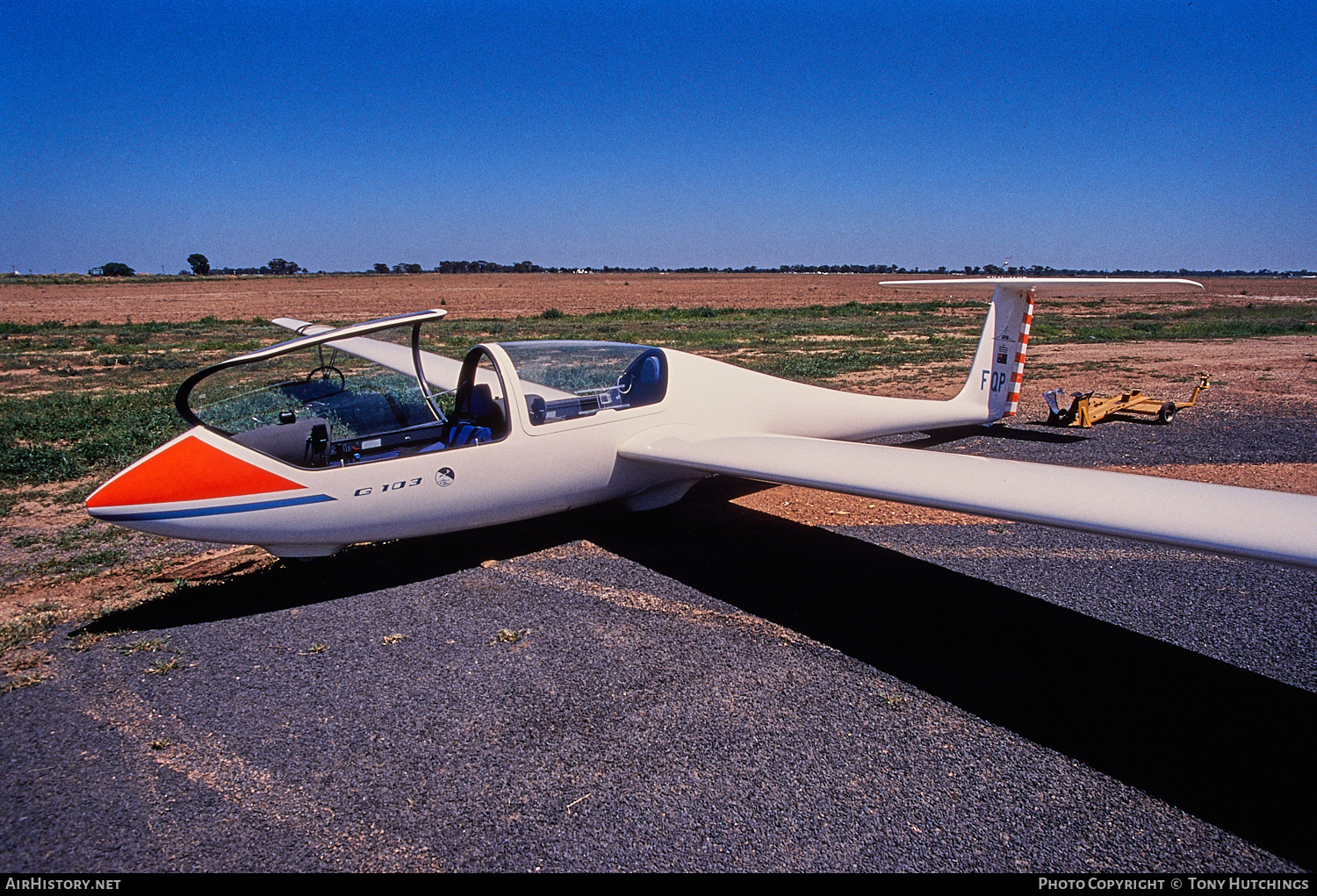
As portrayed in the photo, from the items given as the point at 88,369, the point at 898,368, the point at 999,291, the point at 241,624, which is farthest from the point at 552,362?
the point at 88,369

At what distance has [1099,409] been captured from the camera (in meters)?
11.8

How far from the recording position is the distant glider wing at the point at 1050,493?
368 cm

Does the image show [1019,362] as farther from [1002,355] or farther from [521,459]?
[521,459]

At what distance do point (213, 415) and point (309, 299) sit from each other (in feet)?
205

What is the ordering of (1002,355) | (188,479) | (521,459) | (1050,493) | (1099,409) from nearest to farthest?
(1050,493), (188,479), (521,459), (1002,355), (1099,409)

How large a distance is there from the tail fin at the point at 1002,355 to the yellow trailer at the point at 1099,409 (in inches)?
82.3

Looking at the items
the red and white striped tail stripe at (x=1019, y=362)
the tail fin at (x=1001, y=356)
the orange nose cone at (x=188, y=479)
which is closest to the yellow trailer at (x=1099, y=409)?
the red and white striped tail stripe at (x=1019, y=362)

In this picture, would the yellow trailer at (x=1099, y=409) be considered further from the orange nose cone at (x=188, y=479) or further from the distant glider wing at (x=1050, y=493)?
the orange nose cone at (x=188, y=479)

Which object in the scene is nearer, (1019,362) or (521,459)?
(521,459)

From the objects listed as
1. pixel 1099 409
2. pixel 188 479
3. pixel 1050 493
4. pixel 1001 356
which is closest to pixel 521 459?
pixel 188 479

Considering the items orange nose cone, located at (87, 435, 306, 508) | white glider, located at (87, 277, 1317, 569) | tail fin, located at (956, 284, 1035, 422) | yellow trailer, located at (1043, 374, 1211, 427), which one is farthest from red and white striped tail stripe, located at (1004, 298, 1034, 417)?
orange nose cone, located at (87, 435, 306, 508)

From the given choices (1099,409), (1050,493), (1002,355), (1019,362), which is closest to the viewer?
(1050,493)

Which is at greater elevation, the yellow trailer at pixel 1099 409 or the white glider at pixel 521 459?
the white glider at pixel 521 459

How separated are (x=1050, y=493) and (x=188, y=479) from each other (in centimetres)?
574
